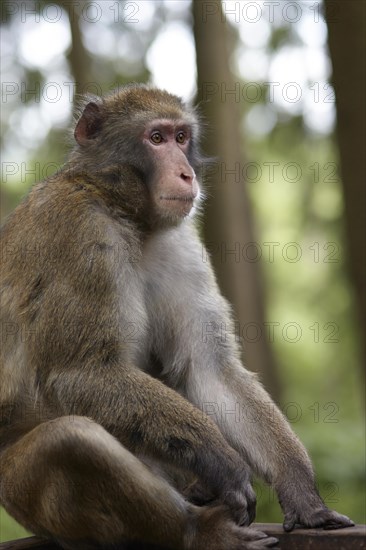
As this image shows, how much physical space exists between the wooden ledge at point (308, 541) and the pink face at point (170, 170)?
1900 mm

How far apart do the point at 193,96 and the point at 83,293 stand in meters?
7.38

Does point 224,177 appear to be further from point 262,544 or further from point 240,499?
point 262,544

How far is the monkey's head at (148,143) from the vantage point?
17.9 ft

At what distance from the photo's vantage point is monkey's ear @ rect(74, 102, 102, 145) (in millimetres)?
5742

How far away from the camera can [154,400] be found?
16.2 ft

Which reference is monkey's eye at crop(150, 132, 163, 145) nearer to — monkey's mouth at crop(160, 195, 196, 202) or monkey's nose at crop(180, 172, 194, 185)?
monkey's nose at crop(180, 172, 194, 185)

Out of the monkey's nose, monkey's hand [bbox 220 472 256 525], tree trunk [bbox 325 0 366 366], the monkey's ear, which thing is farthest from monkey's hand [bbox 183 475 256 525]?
tree trunk [bbox 325 0 366 366]

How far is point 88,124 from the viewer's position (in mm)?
5773

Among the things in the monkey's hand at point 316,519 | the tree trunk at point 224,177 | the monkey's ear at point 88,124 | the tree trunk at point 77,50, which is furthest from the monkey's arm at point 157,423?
the tree trunk at point 77,50

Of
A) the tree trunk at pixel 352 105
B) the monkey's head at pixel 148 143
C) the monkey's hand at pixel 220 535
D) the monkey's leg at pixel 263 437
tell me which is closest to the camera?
the monkey's hand at pixel 220 535

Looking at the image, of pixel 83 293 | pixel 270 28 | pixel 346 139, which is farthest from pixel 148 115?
pixel 270 28

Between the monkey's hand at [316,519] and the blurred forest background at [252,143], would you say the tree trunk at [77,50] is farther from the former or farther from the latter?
Answer: the monkey's hand at [316,519]

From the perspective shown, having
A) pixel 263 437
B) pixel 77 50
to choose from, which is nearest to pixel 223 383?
pixel 263 437

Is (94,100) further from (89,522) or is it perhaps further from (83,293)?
(89,522)
